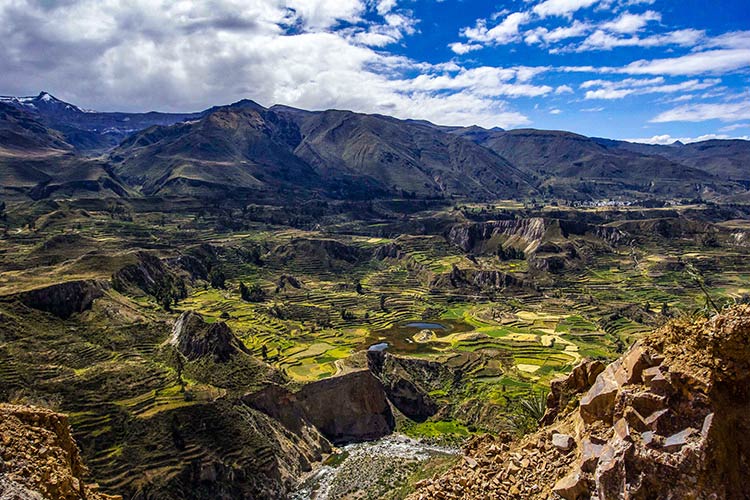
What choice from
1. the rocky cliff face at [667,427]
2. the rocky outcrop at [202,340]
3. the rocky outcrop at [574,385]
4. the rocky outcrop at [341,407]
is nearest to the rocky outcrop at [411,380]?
the rocky outcrop at [341,407]

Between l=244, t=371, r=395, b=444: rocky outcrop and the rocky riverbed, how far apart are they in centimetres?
277

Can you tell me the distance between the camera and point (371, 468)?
67.0 meters

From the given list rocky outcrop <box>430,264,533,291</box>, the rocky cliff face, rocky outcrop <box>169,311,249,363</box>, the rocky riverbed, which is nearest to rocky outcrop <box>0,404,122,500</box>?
the rocky cliff face

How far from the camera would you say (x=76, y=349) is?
242 ft

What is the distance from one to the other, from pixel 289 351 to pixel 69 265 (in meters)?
57.7

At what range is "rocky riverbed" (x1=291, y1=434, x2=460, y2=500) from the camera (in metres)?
61.5

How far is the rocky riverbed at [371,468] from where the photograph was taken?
6151 cm

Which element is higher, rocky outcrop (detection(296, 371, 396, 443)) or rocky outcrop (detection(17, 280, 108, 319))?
rocky outcrop (detection(17, 280, 108, 319))

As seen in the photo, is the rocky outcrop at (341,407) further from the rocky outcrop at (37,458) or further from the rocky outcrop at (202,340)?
the rocky outcrop at (37,458)

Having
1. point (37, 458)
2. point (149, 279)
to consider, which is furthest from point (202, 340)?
point (149, 279)

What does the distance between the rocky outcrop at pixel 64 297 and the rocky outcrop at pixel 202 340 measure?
19.0 metres

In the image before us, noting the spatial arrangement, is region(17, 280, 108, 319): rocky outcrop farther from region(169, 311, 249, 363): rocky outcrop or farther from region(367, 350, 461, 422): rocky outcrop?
region(367, 350, 461, 422): rocky outcrop

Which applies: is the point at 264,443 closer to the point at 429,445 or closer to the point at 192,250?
the point at 429,445

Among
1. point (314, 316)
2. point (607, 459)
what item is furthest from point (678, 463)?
point (314, 316)
